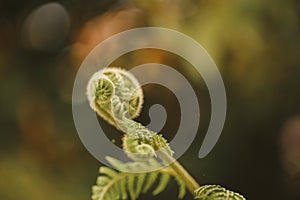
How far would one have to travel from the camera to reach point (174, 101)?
47.3 inches

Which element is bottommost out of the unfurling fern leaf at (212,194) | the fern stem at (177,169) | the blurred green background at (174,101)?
the unfurling fern leaf at (212,194)

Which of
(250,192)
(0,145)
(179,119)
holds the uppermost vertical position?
(0,145)

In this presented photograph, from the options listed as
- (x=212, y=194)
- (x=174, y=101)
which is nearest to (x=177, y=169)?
(x=212, y=194)

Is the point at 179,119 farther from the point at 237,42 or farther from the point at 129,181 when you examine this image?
the point at 129,181

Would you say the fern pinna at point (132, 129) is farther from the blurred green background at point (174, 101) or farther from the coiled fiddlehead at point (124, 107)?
the blurred green background at point (174, 101)

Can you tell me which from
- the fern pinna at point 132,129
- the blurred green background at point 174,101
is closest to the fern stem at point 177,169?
the fern pinna at point 132,129

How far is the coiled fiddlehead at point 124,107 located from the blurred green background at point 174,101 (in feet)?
2.07

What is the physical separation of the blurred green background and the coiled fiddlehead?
0.63m

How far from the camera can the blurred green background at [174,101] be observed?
1.14m

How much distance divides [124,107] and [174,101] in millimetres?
785

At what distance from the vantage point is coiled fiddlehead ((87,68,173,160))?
15.9 inches

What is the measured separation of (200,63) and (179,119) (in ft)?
0.40

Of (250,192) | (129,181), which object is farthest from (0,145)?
(129,181)

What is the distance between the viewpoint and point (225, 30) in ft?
3.68
